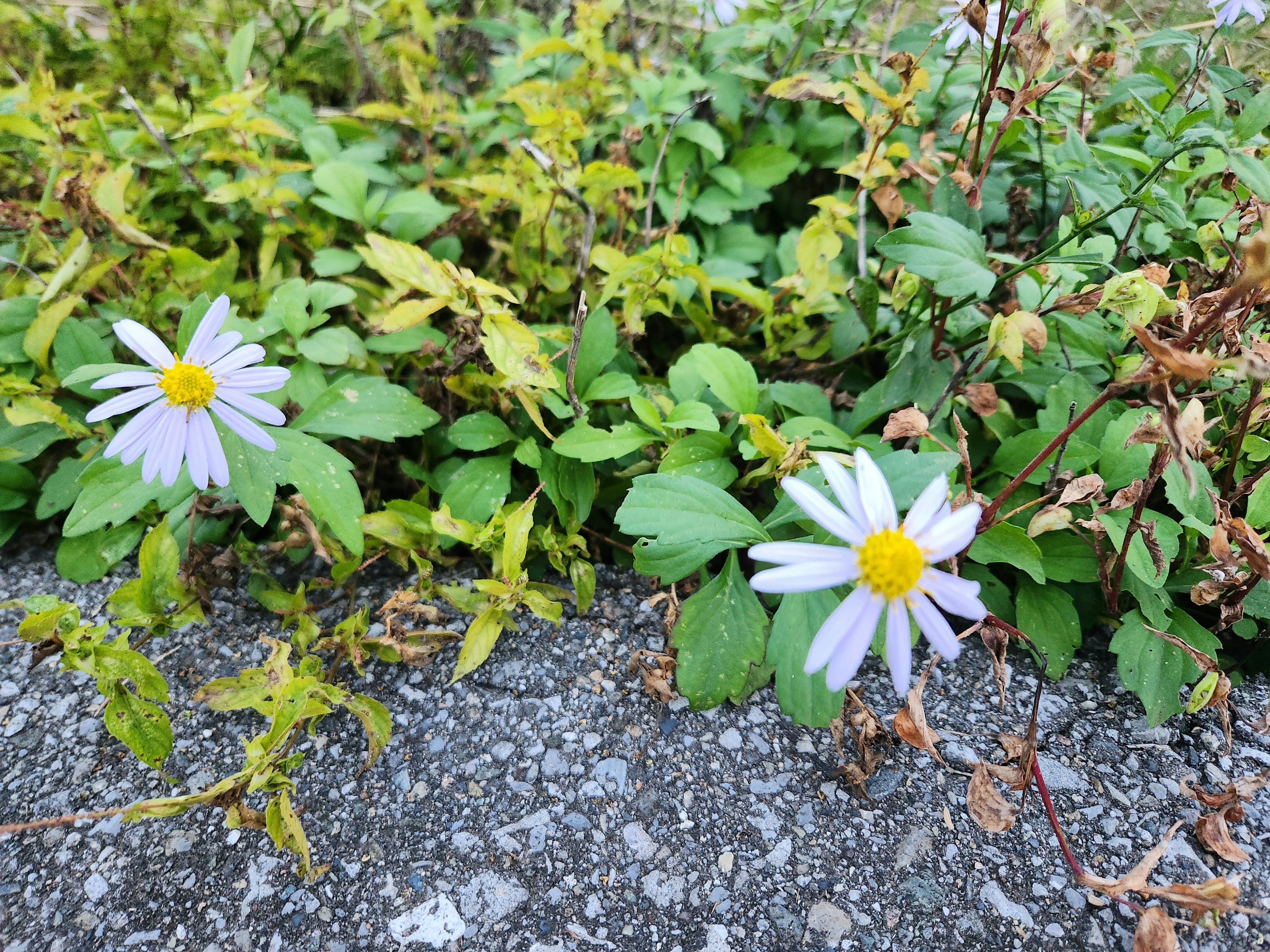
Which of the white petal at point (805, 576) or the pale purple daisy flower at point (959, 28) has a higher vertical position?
the pale purple daisy flower at point (959, 28)

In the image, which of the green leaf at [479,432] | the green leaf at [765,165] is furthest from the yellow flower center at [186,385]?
the green leaf at [765,165]

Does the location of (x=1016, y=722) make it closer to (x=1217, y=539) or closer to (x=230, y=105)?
(x=1217, y=539)

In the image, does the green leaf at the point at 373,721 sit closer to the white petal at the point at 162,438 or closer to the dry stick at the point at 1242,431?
the white petal at the point at 162,438

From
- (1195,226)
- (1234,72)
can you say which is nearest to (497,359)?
(1195,226)

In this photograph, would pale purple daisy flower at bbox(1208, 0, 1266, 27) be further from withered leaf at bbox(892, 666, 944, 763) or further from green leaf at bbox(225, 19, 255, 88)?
green leaf at bbox(225, 19, 255, 88)

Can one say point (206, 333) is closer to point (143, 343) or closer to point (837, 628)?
point (143, 343)

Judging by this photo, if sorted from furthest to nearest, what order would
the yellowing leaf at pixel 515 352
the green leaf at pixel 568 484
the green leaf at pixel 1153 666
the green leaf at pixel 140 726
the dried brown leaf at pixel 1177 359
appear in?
the green leaf at pixel 568 484 → the yellowing leaf at pixel 515 352 → the green leaf at pixel 1153 666 → the green leaf at pixel 140 726 → the dried brown leaf at pixel 1177 359

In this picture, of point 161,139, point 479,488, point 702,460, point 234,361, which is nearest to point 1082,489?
point 702,460
